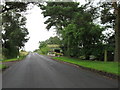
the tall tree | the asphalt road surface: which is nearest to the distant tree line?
the tall tree

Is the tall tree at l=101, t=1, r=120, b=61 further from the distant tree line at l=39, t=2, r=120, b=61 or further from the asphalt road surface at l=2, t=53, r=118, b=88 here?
the asphalt road surface at l=2, t=53, r=118, b=88

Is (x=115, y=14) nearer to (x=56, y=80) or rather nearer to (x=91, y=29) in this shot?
(x=91, y=29)

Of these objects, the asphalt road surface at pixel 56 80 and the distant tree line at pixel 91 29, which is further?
the distant tree line at pixel 91 29

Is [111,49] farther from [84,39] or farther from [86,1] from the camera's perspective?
[86,1]

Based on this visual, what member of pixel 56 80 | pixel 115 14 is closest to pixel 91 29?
pixel 115 14

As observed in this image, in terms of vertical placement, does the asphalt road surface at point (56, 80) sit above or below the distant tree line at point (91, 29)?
below

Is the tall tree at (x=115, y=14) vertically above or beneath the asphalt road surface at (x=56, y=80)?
above

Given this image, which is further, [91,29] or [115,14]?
[91,29]

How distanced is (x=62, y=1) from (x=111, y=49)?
1816 centimetres

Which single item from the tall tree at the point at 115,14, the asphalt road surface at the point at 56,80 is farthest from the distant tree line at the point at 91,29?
the asphalt road surface at the point at 56,80

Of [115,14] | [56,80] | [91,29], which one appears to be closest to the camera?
[56,80]

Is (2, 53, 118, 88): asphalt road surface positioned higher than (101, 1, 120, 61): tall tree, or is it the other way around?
(101, 1, 120, 61): tall tree

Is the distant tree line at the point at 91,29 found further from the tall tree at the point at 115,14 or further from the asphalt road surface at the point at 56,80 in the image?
the asphalt road surface at the point at 56,80

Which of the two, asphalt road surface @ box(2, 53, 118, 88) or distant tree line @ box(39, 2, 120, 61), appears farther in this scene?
distant tree line @ box(39, 2, 120, 61)
